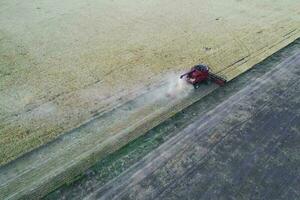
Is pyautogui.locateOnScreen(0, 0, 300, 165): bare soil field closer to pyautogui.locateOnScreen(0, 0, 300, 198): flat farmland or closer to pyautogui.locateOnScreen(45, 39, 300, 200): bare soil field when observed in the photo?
pyautogui.locateOnScreen(0, 0, 300, 198): flat farmland

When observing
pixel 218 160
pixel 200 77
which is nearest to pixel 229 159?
pixel 218 160

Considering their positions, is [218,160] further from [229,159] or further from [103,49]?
[103,49]

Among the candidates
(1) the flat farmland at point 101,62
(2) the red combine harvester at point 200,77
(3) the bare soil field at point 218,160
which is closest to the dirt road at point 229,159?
(3) the bare soil field at point 218,160

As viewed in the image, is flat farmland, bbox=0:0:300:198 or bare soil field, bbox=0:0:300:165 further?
bare soil field, bbox=0:0:300:165

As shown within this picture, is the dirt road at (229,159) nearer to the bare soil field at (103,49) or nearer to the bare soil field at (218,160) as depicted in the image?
the bare soil field at (218,160)

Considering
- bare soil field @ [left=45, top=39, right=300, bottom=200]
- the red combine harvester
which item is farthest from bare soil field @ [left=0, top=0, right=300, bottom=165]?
bare soil field @ [left=45, top=39, right=300, bottom=200]

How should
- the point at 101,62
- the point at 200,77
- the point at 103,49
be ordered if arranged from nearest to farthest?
the point at 200,77, the point at 101,62, the point at 103,49
